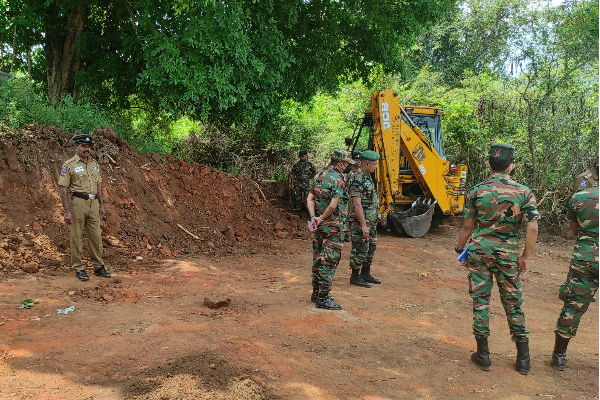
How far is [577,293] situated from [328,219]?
8.47ft

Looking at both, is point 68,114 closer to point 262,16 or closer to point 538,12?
point 262,16

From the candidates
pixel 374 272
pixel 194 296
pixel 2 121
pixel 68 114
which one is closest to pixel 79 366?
pixel 194 296

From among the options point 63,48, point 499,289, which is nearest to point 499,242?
point 499,289

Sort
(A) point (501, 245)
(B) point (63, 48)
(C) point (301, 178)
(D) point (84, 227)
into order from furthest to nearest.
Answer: (C) point (301, 178), (B) point (63, 48), (D) point (84, 227), (A) point (501, 245)

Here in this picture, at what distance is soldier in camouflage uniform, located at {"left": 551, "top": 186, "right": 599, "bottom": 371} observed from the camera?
166 inches

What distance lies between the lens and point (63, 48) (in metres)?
11.5

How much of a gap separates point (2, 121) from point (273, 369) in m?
6.97

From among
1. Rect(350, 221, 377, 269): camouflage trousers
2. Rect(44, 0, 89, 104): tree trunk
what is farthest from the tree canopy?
Rect(350, 221, 377, 269): camouflage trousers

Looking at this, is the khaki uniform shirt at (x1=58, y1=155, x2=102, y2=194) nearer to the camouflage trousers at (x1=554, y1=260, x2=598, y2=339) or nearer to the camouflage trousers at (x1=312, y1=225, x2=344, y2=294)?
the camouflage trousers at (x1=312, y1=225, x2=344, y2=294)

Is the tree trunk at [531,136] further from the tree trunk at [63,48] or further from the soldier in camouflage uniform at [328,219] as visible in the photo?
the tree trunk at [63,48]

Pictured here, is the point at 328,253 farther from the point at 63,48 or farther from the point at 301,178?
the point at 63,48

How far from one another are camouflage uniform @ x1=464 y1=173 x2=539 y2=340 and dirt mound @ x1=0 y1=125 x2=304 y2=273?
17.6 feet

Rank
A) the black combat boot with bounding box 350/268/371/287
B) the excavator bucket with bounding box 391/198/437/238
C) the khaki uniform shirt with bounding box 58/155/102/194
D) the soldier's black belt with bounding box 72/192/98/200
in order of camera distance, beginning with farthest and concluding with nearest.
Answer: the excavator bucket with bounding box 391/198/437/238
the black combat boot with bounding box 350/268/371/287
the soldier's black belt with bounding box 72/192/98/200
the khaki uniform shirt with bounding box 58/155/102/194

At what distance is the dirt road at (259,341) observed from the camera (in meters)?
3.64
